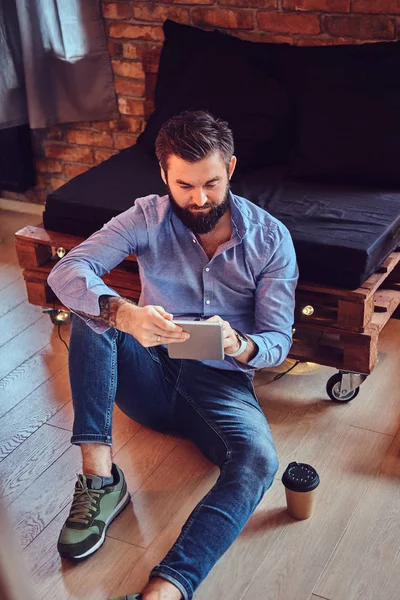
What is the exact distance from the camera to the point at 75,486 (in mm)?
1771

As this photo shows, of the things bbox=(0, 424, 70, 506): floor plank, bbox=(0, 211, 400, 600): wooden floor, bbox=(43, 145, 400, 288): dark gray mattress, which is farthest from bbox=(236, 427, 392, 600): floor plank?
bbox=(0, 424, 70, 506): floor plank

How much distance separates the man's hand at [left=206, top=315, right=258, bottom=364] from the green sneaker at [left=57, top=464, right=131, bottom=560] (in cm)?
44

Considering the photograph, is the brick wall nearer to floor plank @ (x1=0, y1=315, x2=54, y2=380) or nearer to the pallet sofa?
the pallet sofa

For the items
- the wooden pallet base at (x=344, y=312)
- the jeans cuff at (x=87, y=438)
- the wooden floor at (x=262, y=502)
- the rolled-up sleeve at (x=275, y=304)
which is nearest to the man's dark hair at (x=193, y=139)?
the rolled-up sleeve at (x=275, y=304)

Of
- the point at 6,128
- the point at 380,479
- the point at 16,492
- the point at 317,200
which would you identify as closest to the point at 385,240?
the point at 317,200

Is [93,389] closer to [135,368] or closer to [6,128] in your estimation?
[135,368]

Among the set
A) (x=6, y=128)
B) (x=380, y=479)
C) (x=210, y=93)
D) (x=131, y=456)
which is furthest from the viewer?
(x=6, y=128)

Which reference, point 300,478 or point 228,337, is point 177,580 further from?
point 228,337

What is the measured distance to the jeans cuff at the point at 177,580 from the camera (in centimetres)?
144

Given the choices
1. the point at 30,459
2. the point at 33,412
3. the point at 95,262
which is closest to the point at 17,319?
the point at 33,412

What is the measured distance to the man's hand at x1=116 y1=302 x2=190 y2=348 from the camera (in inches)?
61.7

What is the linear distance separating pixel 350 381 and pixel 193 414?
56 cm

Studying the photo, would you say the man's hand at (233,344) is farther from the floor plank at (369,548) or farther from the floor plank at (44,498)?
the floor plank at (44,498)

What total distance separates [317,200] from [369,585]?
1.20m
